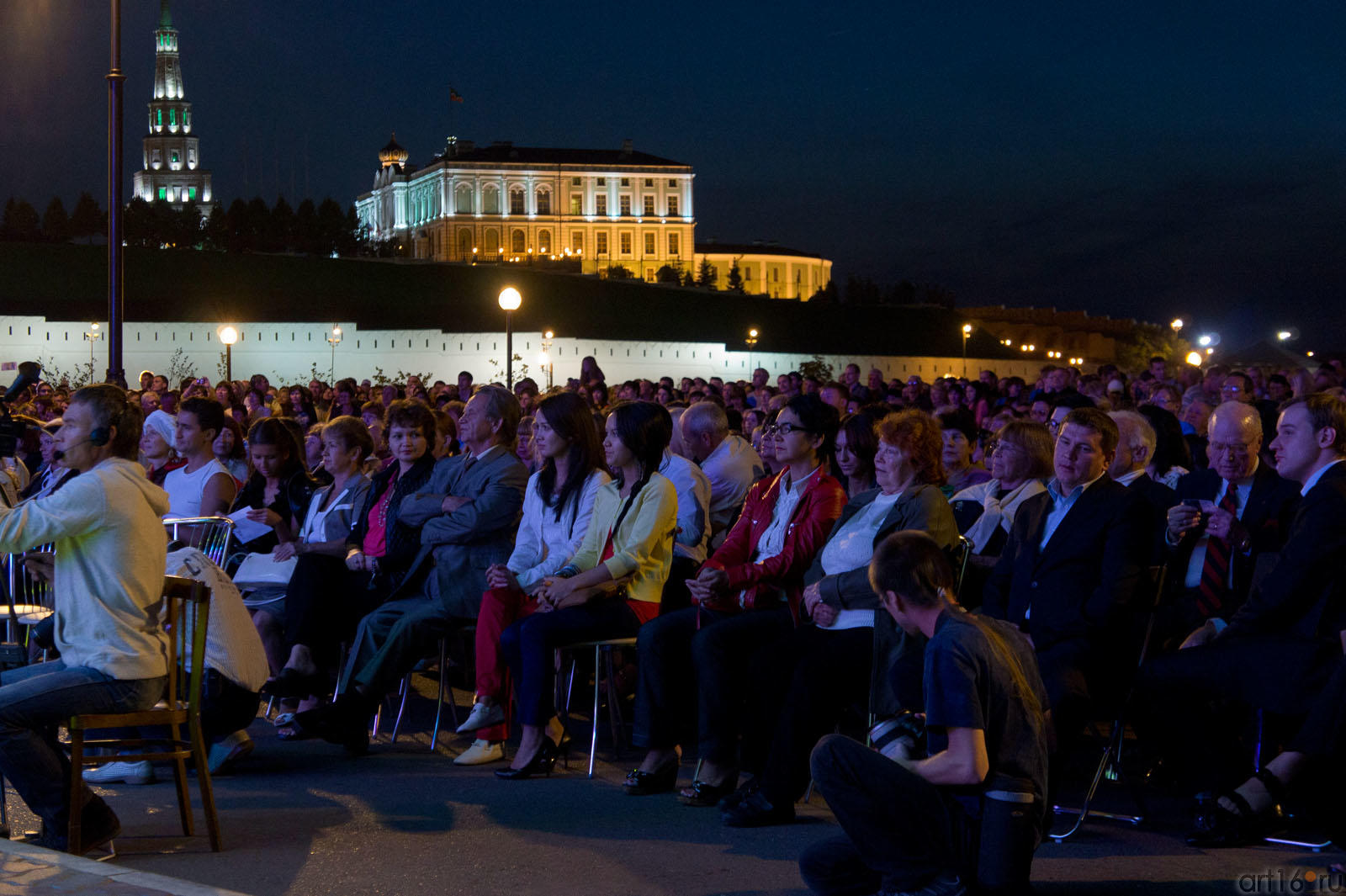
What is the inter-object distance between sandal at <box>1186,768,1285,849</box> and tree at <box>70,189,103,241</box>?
307 feet

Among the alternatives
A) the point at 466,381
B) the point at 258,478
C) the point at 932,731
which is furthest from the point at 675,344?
the point at 932,731

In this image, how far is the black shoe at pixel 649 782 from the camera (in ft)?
17.7

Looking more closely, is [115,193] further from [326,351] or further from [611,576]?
[326,351]

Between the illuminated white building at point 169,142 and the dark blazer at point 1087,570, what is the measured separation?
5163 inches

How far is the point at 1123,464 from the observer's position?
5.97 meters

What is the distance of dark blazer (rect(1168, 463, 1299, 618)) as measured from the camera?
5.42 metres

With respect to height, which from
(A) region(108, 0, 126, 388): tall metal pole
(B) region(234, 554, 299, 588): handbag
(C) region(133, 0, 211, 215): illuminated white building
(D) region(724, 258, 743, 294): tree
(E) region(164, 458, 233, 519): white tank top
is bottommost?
(B) region(234, 554, 299, 588): handbag

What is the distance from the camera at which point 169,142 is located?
13338cm

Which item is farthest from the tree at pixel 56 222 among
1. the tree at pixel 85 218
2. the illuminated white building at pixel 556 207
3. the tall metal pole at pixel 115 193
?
the tall metal pole at pixel 115 193

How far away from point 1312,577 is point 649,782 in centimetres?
227

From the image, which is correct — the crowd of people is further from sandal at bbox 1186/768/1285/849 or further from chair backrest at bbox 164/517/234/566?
chair backrest at bbox 164/517/234/566

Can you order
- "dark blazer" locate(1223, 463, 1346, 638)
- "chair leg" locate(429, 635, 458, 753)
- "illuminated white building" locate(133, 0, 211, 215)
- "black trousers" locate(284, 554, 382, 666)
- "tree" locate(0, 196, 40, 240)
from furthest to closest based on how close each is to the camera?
"illuminated white building" locate(133, 0, 211, 215), "tree" locate(0, 196, 40, 240), "black trousers" locate(284, 554, 382, 666), "chair leg" locate(429, 635, 458, 753), "dark blazer" locate(1223, 463, 1346, 638)

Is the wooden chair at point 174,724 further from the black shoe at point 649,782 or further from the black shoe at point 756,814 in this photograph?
the black shoe at point 756,814

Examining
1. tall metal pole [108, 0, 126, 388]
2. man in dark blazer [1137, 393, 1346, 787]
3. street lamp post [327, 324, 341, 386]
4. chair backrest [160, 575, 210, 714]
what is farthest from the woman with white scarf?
street lamp post [327, 324, 341, 386]
